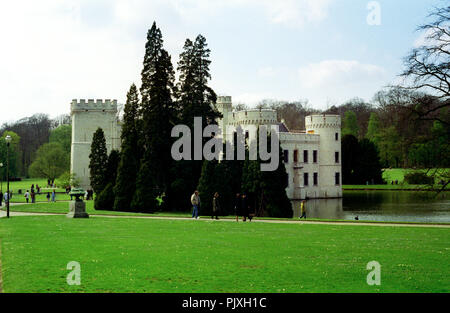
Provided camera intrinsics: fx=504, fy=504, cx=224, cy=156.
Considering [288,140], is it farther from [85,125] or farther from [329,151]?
[85,125]

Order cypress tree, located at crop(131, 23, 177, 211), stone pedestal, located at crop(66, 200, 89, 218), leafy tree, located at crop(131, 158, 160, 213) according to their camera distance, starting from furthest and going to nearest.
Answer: cypress tree, located at crop(131, 23, 177, 211), leafy tree, located at crop(131, 158, 160, 213), stone pedestal, located at crop(66, 200, 89, 218)

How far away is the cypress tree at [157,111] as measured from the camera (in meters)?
38.9

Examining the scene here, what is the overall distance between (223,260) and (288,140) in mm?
51045

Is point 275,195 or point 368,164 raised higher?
point 368,164

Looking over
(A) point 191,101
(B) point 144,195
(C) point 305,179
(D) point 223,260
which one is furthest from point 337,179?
(D) point 223,260

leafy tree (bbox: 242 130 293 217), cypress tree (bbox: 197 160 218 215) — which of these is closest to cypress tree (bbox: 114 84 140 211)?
cypress tree (bbox: 197 160 218 215)

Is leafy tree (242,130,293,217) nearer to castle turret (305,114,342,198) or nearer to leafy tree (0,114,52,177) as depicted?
castle turret (305,114,342,198)

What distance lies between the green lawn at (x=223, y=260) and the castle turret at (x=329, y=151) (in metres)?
47.3

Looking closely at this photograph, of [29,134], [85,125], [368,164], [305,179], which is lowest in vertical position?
[305,179]

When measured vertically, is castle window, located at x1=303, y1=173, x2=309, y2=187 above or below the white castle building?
below

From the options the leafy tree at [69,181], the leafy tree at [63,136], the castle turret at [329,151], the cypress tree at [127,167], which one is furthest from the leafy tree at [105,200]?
the leafy tree at [63,136]

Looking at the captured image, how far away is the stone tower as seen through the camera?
57.7 meters

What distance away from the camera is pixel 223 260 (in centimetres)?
1149

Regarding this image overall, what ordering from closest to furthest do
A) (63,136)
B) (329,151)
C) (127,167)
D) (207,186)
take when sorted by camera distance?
(207,186)
(127,167)
(329,151)
(63,136)
